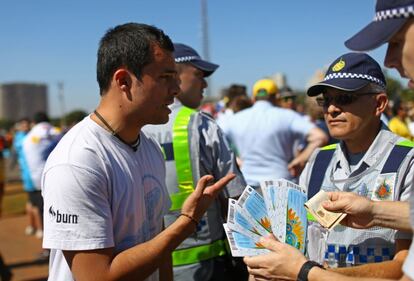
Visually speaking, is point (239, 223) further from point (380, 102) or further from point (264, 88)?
point (264, 88)

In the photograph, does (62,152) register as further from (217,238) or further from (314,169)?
(217,238)

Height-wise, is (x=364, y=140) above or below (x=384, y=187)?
above

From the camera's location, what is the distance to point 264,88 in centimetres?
564

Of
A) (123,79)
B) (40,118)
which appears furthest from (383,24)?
(40,118)

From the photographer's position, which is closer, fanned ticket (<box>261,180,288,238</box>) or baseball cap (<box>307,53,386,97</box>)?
fanned ticket (<box>261,180,288,238</box>)

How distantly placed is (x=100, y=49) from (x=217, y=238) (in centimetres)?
160

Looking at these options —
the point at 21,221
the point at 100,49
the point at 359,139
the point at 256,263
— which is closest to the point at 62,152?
the point at 100,49

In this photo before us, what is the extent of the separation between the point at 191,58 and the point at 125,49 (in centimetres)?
134

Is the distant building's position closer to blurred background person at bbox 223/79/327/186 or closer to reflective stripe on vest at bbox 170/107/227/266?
blurred background person at bbox 223/79/327/186

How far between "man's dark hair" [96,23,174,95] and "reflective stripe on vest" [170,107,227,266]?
3.31ft

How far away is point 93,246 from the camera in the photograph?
178 cm

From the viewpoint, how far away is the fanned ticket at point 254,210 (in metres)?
1.94

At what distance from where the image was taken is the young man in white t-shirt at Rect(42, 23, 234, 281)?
5.86 feet

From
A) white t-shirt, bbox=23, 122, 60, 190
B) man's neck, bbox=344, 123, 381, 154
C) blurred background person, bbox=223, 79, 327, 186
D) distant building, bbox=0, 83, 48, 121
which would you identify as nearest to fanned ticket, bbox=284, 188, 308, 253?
man's neck, bbox=344, 123, 381, 154
